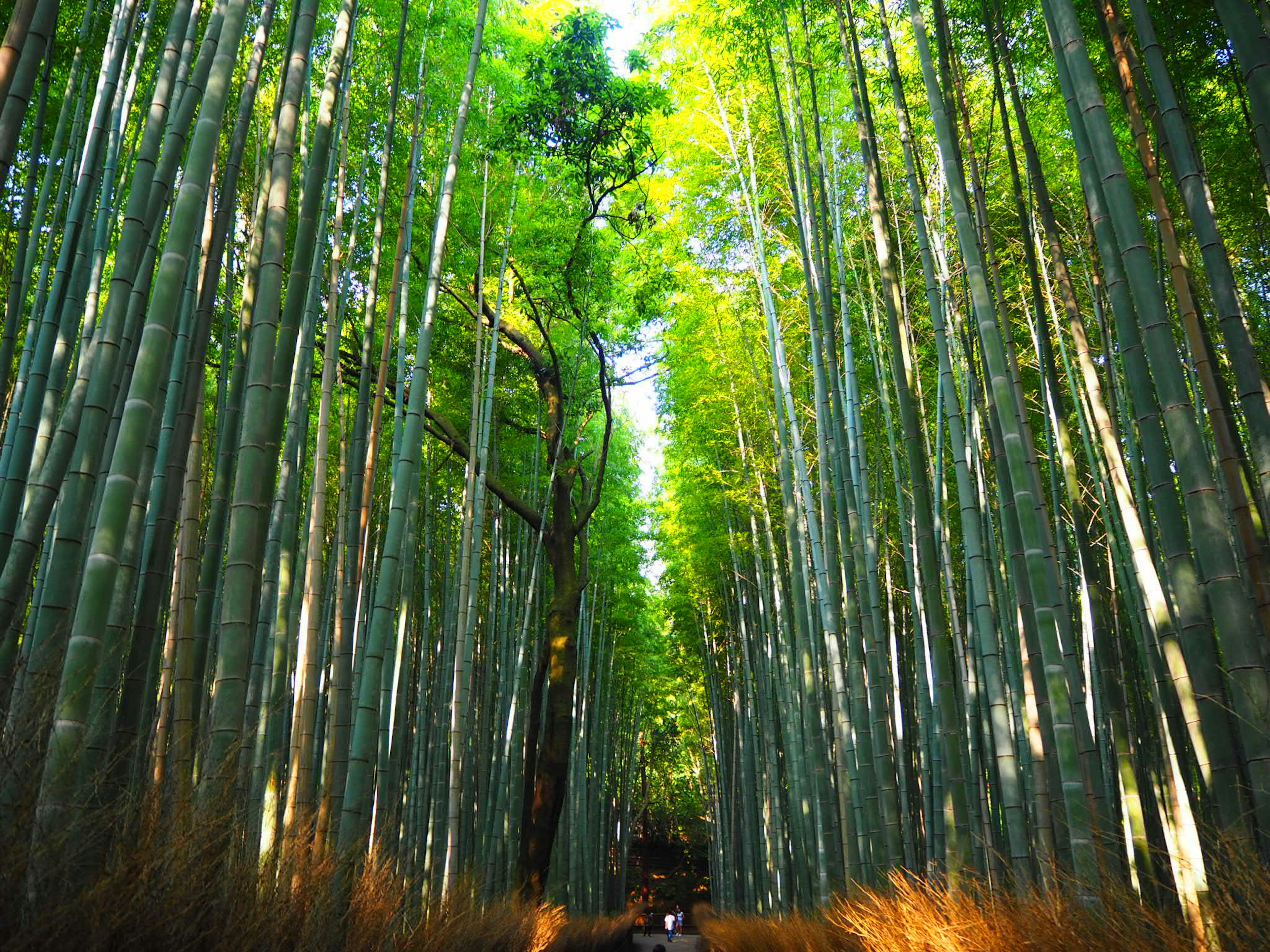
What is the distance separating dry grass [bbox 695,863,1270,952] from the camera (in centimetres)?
147

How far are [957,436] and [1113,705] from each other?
1.23 m

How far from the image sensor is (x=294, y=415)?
10.9 feet

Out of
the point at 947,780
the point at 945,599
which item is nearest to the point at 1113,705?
the point at 947,780

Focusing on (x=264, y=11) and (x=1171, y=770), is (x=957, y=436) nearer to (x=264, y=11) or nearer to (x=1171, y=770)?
(x=1171, y=770)

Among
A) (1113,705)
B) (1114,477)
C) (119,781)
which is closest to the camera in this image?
(119,781)

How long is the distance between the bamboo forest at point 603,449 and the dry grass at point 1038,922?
0.02m

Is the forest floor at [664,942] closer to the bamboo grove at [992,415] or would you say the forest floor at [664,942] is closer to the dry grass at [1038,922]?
the bamboo grove at [992,415]

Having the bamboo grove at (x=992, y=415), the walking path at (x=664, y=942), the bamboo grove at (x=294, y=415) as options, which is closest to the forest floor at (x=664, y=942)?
the walking path at (x=664, y=942)

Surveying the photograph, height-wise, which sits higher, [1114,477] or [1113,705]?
[1114,477]

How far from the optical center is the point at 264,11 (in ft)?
8.23

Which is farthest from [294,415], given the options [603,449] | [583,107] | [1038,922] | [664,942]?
[664,942]

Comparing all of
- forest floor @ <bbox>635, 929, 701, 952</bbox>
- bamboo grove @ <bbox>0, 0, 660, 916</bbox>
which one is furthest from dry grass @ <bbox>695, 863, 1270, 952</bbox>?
forest floor @ <bbox>635, 929, 701, 952</bbox>

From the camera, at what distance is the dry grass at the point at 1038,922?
4.81ft

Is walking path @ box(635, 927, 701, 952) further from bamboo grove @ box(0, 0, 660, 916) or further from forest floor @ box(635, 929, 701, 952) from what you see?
bamboo grove @ box(0, 0, 660, 916)
